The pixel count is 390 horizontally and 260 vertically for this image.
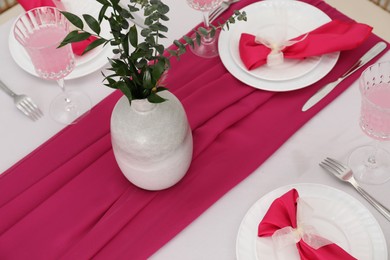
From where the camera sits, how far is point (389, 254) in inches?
35.5

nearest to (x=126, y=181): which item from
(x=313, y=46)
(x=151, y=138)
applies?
(x=151, y=138)

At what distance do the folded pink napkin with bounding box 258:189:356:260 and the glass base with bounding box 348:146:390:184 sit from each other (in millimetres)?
178

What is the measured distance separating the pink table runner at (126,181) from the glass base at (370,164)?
131 millimetres

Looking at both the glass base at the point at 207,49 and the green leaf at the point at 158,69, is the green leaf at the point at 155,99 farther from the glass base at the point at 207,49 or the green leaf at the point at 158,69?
the glass base at the point at 207,49

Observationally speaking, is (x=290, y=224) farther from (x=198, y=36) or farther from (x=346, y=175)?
(x=198, y=36)

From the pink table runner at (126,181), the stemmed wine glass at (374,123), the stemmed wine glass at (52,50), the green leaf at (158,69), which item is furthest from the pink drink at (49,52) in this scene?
the stemmed wine glass at (374,123)

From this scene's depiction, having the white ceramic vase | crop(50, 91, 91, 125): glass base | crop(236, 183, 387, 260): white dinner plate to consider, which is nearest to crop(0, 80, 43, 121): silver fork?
crop(50, 91, 91, 125): glass base

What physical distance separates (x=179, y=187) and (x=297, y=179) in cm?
23

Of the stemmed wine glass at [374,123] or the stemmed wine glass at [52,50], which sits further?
the stemmed wine glass at [52,50]

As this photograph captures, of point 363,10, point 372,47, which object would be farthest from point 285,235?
point 363,10

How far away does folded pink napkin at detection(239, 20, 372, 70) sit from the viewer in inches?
45.0

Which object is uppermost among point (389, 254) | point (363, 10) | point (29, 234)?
point (29, 234)

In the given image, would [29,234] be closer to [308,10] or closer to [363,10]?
[308,10]

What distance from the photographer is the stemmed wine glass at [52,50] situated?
1062 millimetres
